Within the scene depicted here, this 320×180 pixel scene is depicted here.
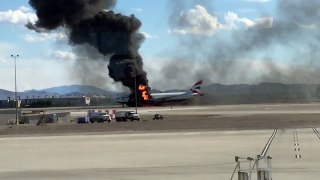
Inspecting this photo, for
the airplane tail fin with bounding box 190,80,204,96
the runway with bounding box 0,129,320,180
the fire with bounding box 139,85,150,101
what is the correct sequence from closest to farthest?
the runway with bounding box 0,129,320,180 < the fire with bounding box 139,85,150,101 < the airplane tail fin with bounding box 190,80,204,96

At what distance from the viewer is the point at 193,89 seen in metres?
143

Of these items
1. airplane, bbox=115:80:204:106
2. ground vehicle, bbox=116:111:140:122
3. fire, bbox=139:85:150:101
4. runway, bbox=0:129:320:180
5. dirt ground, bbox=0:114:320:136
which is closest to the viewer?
runway, bbox=0:129:320:180

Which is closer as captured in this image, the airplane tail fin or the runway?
the runway

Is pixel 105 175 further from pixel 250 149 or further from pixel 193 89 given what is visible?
pixel 193 89

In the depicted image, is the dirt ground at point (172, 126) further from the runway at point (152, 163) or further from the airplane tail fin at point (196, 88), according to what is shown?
the airplane tail fin at point (196, 88)

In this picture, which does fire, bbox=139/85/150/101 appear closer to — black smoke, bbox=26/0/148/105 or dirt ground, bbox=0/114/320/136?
black smoke, bbox=26/0/148/105

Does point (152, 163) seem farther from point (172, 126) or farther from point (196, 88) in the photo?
point (196, 88)

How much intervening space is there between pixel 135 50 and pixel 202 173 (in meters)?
100

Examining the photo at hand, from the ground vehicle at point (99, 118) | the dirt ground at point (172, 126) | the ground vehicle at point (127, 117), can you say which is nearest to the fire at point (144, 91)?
the ground vehicle at point (127, 117)

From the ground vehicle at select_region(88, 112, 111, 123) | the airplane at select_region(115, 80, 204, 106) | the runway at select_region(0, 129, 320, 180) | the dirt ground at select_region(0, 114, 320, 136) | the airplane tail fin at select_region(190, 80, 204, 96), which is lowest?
the runway at select_region(0, 129, 320, 180)

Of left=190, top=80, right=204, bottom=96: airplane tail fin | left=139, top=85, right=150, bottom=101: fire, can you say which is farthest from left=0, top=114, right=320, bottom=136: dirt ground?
left=190, top=80, right=204, bottom=96: airplane tail fin

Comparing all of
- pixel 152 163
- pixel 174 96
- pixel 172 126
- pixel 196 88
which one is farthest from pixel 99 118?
pixel 196 88

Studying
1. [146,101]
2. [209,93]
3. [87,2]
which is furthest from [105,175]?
[209,93]

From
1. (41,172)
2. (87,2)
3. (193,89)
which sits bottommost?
(41,172)
